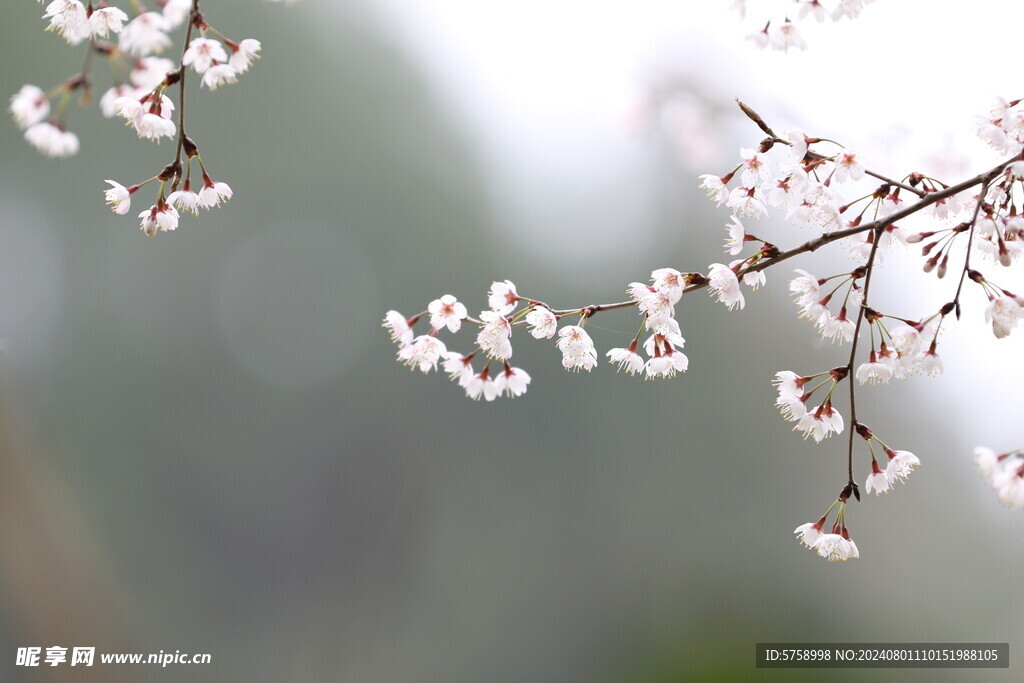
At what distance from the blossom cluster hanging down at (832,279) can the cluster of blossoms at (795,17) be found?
0.10 m

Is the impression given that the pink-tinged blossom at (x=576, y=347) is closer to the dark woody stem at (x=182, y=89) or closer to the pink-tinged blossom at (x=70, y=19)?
the dark woody stem at (x=182, y=89)

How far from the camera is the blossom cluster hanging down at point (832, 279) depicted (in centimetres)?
64

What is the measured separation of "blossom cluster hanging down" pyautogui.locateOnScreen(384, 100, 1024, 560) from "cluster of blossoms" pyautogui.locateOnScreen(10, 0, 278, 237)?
23 centimetres

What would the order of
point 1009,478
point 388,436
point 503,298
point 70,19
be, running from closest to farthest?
point 1009,478, point 70,19, point 503,298, point 388,436

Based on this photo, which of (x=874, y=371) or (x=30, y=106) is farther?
(x=874, y=371)

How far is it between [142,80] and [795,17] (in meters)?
0.57

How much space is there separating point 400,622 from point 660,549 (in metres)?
1.48

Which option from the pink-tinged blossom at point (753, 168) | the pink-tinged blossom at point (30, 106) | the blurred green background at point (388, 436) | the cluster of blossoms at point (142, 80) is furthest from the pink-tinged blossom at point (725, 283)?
the blurred green background at point (388, 436)

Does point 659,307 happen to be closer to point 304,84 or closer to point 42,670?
point 42,670

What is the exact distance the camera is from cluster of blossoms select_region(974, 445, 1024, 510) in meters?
0.55

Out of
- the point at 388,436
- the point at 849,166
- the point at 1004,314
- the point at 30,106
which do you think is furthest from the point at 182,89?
the point at 388,436

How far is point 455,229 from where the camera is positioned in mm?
4910

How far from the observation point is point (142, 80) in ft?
1.89

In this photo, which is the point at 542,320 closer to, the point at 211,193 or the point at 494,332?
the point at 494,332
